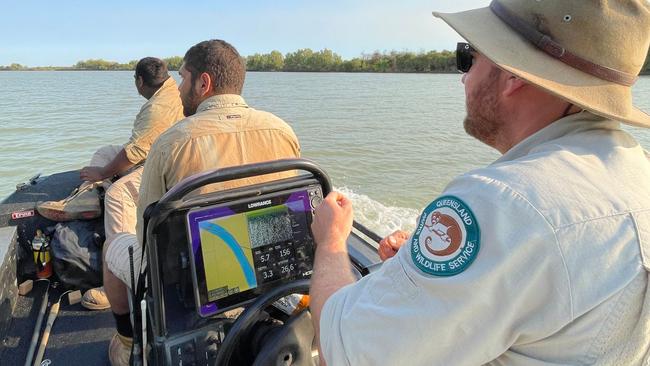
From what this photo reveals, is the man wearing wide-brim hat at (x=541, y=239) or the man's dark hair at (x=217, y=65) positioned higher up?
the man's dark hair at (x=217, y=65)

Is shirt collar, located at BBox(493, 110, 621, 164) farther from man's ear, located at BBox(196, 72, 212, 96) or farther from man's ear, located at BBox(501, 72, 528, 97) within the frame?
man's ear, located at BBox(196, 72, 212, 96)

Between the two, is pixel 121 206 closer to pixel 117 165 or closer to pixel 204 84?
pixel 117 165

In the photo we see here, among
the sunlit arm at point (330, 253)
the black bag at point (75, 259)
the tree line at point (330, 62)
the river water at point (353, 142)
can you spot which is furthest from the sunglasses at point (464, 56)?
the tree line at point (330, 62)

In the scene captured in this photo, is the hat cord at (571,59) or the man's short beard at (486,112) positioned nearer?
the hat cord at (571,59)

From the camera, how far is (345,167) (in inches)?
383

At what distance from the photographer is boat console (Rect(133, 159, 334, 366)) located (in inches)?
50.1

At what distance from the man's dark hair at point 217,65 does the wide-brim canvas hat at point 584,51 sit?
1576 mm

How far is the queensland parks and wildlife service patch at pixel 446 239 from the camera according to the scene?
2.49ft

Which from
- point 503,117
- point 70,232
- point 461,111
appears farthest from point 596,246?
point 461,111

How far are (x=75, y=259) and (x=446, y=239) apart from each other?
2.83m

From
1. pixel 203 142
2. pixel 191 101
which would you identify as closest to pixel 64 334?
pixel 191 101

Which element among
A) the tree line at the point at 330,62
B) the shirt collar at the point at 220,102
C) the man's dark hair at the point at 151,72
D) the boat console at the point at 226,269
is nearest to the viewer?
the boat console at the point at 226,269

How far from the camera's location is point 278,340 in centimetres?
121

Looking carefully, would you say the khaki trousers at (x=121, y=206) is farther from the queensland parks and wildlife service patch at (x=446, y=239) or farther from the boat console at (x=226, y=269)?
the queensland parks and wildlife service patch at (x=446, y=239)
